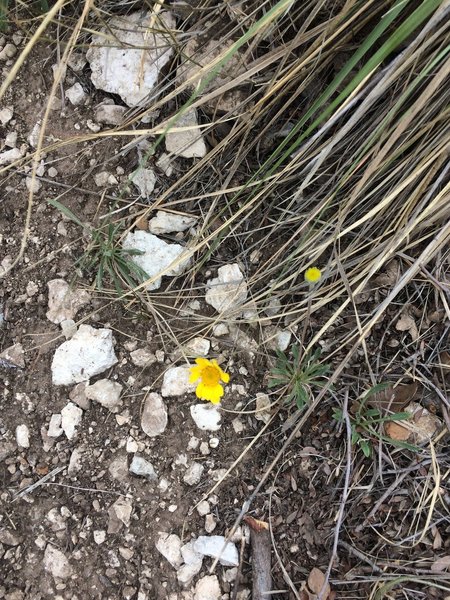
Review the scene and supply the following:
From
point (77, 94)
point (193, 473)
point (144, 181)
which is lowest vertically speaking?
point (193, 473)

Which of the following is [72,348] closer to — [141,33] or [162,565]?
[162,565]

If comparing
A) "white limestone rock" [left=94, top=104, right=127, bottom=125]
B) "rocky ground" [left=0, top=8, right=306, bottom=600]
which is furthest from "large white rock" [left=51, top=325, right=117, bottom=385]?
"white limestone rock" [left=94, top=104, right=127, bottom=125]

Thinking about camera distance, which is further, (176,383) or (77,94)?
(77,94)

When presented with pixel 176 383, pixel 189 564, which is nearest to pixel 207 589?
pixel 189 564

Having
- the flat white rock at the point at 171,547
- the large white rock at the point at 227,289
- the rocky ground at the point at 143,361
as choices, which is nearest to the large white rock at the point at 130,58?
the rocky ground at the point at 143,361

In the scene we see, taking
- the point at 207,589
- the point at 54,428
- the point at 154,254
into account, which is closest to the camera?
the point at 207,589

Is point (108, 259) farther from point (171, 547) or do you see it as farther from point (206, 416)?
point (171, 547)

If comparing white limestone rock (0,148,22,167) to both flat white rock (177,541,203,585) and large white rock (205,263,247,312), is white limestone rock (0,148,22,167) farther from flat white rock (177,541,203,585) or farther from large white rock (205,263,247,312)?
flat white rock (177,541,203,585)
